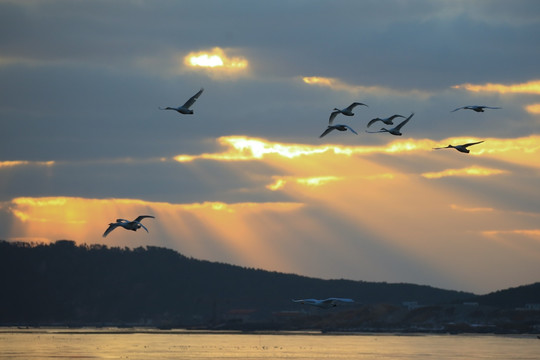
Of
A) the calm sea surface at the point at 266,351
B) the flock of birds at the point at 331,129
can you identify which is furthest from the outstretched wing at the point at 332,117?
the calm sea surface at the point at 266,351

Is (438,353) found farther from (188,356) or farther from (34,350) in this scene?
(34,350)

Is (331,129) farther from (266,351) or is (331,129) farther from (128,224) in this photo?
(266,351)

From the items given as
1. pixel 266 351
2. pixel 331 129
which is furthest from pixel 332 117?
pixel 266 351

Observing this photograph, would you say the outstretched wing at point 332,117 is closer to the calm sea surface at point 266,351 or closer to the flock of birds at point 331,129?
the flock of birds at point 331,129

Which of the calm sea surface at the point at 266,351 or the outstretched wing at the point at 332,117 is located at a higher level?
the outstretched wing at the point at 332,117

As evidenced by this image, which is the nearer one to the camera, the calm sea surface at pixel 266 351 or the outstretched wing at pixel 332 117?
the outstretched wing at pixel 332 117

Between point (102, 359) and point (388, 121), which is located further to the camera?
point (102, 359)

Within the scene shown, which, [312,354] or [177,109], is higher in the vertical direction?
[177,109]

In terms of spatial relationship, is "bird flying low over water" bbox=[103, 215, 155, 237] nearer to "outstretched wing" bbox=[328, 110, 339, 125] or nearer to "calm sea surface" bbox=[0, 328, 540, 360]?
→ "outstretched wing" bbox=[328, 110, 339, 125]

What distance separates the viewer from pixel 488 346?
17762 cm

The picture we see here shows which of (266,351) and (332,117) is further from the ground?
(332,117)

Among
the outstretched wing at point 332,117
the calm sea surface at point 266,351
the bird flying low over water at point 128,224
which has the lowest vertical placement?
the calm sea surface at point 266,351

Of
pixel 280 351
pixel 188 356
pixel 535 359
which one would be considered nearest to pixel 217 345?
pixel 280 351

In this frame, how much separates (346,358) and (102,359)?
104ft
